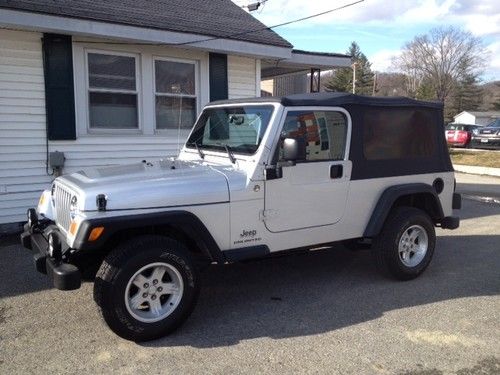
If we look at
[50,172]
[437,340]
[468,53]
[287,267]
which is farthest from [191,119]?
[468,53]

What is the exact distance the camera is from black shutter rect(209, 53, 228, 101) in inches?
352

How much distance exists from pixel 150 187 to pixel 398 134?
9.22ft

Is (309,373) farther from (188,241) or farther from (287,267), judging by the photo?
(287,267)

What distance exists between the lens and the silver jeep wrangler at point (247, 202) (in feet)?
12.1

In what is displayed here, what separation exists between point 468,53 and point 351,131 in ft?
239

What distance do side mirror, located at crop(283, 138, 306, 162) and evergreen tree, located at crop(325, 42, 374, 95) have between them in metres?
55.8

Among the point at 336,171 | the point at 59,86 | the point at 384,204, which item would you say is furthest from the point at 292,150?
the point at 59,86

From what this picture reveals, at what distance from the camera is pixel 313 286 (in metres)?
5.05

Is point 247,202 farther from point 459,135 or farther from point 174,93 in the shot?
point 459,135

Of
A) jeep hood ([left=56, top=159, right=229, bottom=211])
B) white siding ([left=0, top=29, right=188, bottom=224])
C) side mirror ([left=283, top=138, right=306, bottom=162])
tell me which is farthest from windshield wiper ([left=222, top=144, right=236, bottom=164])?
white siding ([left=0, top=29, right=188, bottom=224])

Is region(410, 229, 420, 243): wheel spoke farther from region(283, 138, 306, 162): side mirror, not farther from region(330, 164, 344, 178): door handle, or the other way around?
region(283, 138, 306, 162): side mirror

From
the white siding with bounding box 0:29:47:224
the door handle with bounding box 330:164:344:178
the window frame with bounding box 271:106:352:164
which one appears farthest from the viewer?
the white siding with bounding box 0:29:47:224

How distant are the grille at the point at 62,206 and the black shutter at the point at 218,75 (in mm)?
5035

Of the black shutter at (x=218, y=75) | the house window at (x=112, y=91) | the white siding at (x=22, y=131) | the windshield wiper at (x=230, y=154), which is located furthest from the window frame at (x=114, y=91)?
the windshield wiper at (x=230, y=154)
